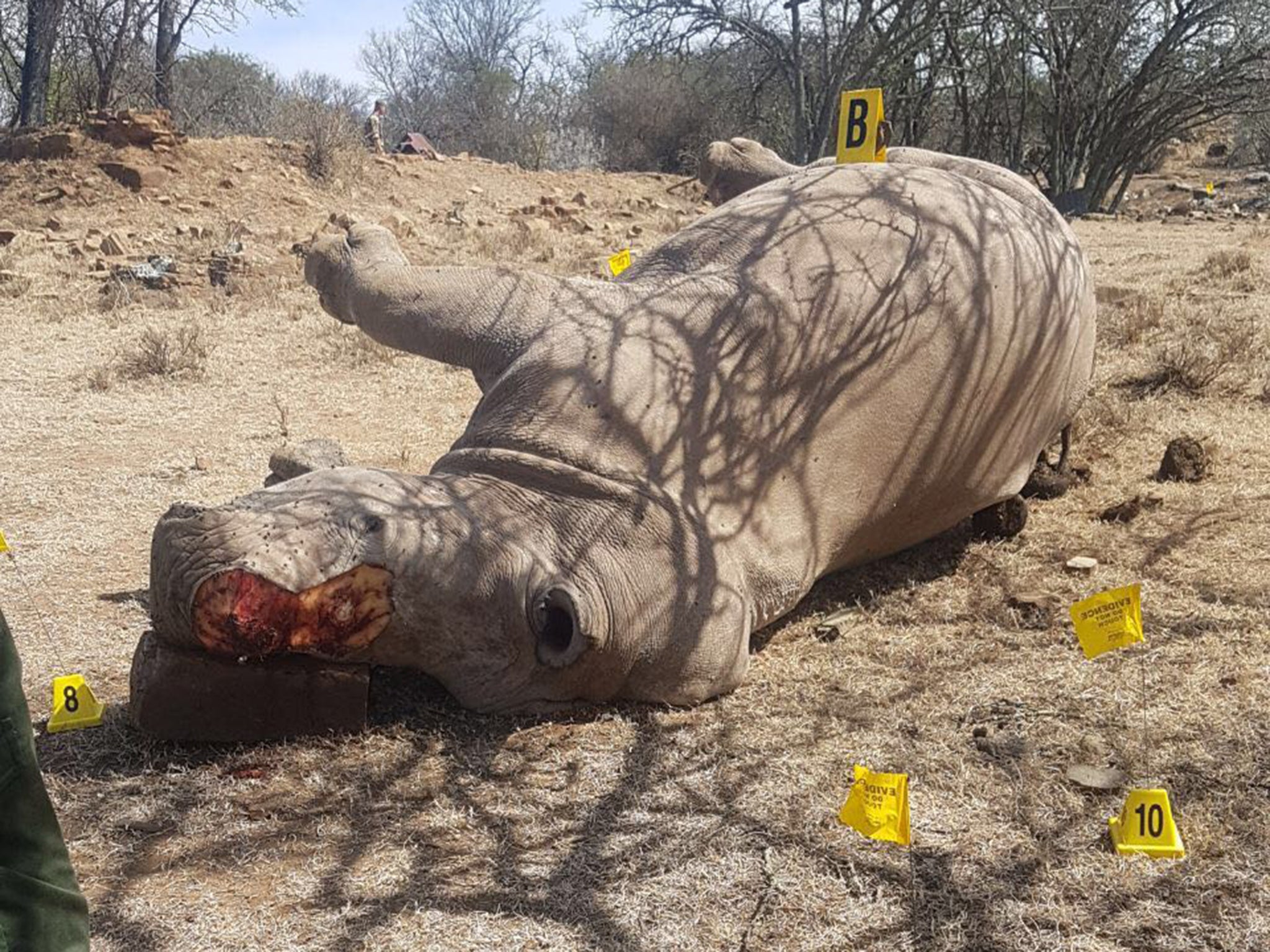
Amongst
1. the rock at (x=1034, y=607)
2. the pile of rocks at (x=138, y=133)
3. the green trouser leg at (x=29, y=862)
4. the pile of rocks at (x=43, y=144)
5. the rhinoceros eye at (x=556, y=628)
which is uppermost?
the pile of rocks at (x=138, y=133)

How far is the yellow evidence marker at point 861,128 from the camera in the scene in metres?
4.65

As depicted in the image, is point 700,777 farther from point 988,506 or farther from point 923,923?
point 988,506

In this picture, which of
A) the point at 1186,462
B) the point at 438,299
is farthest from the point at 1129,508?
the point at 438,299

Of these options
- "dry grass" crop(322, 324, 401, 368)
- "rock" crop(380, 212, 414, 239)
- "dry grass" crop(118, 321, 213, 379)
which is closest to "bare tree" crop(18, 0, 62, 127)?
"rock" crop(380, 212, 414, 239)

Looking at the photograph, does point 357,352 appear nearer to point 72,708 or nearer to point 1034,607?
point 72,708

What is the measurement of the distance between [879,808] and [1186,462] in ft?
10.3

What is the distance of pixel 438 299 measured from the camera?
14.2ft

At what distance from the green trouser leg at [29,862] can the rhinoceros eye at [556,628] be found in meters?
2.11

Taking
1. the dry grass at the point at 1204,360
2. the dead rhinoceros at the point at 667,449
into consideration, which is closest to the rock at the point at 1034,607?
the dead rhinoceros at the point at 667,449

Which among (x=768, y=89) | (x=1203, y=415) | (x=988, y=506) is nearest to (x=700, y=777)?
(x=988, y=506)

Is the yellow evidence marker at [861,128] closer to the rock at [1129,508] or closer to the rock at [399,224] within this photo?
the rock at [1129,508]

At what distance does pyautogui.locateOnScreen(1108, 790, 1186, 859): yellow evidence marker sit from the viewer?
109 inches

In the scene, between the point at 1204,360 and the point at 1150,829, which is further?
the point at 1204,360

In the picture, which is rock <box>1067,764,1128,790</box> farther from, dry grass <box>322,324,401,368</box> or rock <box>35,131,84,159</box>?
rock <box>35,131,84,159</box>
